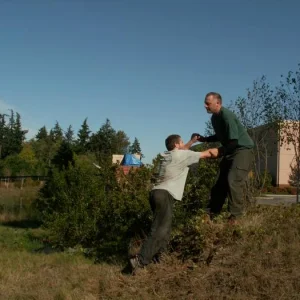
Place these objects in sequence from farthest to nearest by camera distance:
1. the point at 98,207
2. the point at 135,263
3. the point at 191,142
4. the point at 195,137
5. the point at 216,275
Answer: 1. the point at 98,207
2. the point at 195,137
3. the point at 191,142
4. the point at 135,263
5. the point at 216,275

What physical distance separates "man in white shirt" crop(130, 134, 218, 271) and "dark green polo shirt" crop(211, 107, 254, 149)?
1.65ft

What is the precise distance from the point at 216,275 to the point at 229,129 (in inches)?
76.7

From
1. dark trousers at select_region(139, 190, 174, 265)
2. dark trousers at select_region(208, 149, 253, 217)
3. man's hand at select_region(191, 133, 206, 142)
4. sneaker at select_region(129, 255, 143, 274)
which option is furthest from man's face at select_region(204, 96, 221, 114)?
sneaker at select_region(129, 255, 143, 274)

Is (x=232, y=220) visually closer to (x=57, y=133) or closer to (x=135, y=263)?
(x=135, y=263)

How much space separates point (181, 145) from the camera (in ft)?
19.5

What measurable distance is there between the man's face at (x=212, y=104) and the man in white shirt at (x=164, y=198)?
27.1 inches

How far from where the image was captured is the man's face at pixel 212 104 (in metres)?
6.05

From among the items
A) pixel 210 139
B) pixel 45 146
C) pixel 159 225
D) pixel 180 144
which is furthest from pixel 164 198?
pixel 45 146

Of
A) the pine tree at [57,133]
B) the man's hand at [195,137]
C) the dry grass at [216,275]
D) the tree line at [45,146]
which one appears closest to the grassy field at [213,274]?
the dry grass at [216,275]

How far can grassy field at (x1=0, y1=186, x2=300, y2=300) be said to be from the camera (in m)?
4.68

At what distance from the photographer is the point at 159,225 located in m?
5.66

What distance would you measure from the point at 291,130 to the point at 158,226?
16322mm

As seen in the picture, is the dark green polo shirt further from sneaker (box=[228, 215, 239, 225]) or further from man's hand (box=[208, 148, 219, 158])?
sneaker (box=[228, 215, 239, 225])

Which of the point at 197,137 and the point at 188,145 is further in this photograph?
the point at 197,137
